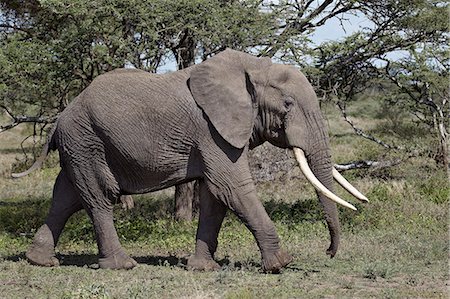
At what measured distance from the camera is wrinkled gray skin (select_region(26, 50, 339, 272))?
28.0ft

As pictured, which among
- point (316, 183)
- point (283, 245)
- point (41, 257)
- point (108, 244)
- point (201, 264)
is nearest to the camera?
point (316, 183)

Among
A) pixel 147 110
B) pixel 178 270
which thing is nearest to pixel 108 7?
pixel 147 110

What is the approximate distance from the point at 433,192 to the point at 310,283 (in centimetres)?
684

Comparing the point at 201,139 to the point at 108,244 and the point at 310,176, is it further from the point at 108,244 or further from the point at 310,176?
the point at 108,244

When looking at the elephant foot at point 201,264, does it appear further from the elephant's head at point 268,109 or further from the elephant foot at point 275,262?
the elephant's head at point 268,109

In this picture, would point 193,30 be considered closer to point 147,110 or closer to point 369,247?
point 147,110

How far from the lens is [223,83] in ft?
28.5

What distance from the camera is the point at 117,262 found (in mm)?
9062

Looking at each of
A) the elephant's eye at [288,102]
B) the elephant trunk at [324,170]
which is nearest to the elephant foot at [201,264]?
the elephant trunk at [324,170]

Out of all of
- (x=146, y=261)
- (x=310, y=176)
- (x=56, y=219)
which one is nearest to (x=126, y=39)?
(x=56, y=219)

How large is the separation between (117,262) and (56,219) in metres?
1.18

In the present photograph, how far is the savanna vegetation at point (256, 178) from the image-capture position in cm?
797

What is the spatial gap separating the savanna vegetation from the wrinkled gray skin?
60cm

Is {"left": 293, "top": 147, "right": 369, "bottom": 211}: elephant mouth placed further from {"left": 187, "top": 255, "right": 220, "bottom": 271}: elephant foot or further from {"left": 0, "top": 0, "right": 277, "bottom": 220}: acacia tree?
{"left": 0, "top": 0, "right": 277, "bottom": 220}: acacia tree
